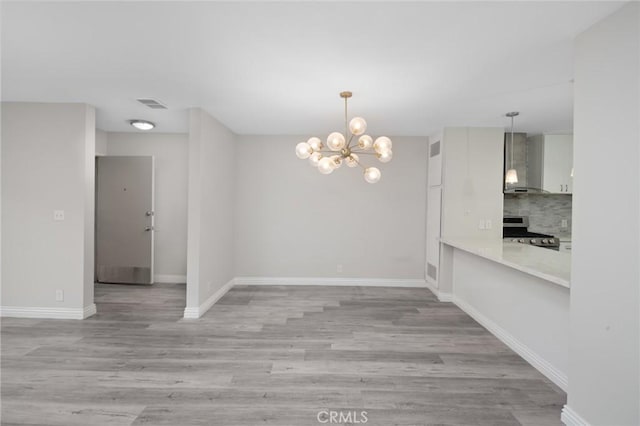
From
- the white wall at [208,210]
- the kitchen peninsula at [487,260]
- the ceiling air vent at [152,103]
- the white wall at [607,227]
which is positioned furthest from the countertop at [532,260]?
the ceiling air vent at [152,103]

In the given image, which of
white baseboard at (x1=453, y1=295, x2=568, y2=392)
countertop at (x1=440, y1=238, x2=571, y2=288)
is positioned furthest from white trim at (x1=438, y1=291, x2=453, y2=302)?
countertop at (x1=440, y1=238, x2=571, y2=288)

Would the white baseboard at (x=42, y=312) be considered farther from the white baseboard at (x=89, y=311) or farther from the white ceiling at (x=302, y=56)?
the white ceiling at (x=302, y=56)

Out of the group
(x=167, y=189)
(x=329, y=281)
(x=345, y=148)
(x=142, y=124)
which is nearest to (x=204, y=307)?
(x=329, y=281)

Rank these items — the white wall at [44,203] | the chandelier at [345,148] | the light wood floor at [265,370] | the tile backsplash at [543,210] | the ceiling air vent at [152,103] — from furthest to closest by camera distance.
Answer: the tile backsplash at [543,210] → the white wall at [44,203] → the ceiling air vent at [152,103] → the chandelier at [345,148] → the light wood floor at [265,370]

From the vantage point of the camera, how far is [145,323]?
380 cm

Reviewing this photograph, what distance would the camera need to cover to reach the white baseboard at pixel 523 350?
2604 mm

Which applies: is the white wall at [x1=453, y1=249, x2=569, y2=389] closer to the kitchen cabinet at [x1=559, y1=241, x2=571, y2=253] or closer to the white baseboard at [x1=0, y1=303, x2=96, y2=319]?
the kitchen cabinet at [x1=559, y1=241, x2=571, y2=253]

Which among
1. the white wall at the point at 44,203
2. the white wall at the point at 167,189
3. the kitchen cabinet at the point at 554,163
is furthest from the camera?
the white wall at the point at 167,189

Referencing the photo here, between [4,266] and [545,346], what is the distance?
228 inches

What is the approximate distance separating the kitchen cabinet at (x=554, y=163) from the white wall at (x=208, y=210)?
4.75 metres

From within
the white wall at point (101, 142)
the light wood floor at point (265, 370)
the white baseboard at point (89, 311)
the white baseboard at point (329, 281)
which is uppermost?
the white wall at point (101, 142)

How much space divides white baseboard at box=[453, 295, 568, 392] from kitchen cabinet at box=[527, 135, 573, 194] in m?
2.35

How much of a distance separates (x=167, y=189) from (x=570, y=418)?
19.1 ft

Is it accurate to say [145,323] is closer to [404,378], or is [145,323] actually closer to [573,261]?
[404,378]
